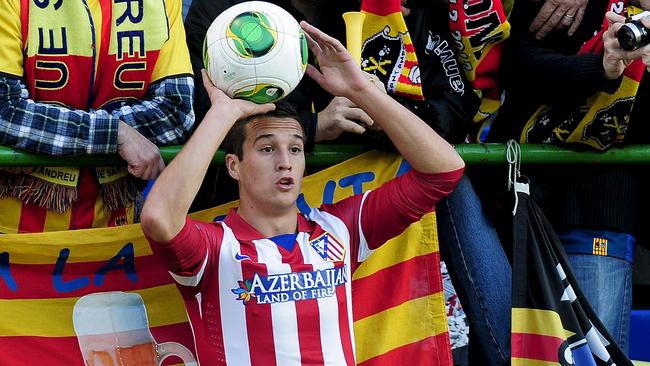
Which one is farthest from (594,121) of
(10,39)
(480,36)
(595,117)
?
(10,39)

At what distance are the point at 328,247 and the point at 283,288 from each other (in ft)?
0.85

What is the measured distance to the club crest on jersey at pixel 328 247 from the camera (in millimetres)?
4266

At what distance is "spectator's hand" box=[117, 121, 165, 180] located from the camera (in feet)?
14.5

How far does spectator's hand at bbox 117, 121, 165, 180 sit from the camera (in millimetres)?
1791

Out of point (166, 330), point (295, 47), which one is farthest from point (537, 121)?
point (166, 330)

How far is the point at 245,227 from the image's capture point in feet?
14.1

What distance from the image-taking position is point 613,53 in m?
4.62

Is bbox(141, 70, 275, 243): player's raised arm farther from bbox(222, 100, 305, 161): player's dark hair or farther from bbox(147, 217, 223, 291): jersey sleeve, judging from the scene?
bbox(222, 100, 305, 161): player's dark hair

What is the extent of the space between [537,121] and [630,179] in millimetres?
469

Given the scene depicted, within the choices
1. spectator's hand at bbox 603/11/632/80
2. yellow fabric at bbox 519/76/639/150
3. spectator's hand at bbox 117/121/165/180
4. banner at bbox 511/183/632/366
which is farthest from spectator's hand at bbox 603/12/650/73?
spectator's hand at bbox 117/121/165/180

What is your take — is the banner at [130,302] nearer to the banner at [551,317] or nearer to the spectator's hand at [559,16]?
the banner at [551,317]

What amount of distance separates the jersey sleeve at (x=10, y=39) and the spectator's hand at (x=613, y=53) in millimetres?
2197

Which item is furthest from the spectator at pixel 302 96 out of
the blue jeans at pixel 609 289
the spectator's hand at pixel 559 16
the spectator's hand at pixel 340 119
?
the blue jeans at pixel 609 289

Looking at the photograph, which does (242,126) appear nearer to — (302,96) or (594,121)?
(302,96)
